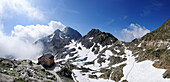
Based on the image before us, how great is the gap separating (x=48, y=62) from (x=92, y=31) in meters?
155

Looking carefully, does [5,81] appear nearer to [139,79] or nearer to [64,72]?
[64,72]

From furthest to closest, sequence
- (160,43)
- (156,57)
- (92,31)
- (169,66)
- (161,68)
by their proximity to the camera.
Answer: (92,31) → (160,43) → (156,57) → (161,68) → (169,66)

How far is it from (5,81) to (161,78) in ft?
134

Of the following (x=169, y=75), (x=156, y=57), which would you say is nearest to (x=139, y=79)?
(x=169, y=75)

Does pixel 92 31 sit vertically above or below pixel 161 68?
above

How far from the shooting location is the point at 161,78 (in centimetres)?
2712

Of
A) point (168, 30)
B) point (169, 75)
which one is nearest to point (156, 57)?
point (169, 75)

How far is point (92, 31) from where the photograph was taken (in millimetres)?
193625

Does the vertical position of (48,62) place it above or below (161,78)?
above

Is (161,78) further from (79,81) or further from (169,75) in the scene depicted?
(79,81)

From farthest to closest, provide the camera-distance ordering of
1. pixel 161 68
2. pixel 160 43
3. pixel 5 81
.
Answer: pixel 160 43
pixel 161 68
pixel 5 81

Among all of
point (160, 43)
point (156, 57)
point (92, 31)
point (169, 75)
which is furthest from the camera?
point (92, 31)

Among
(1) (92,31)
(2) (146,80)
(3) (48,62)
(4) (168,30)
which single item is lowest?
(2) (146,80)

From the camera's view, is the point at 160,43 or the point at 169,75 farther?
the point at 160,43
